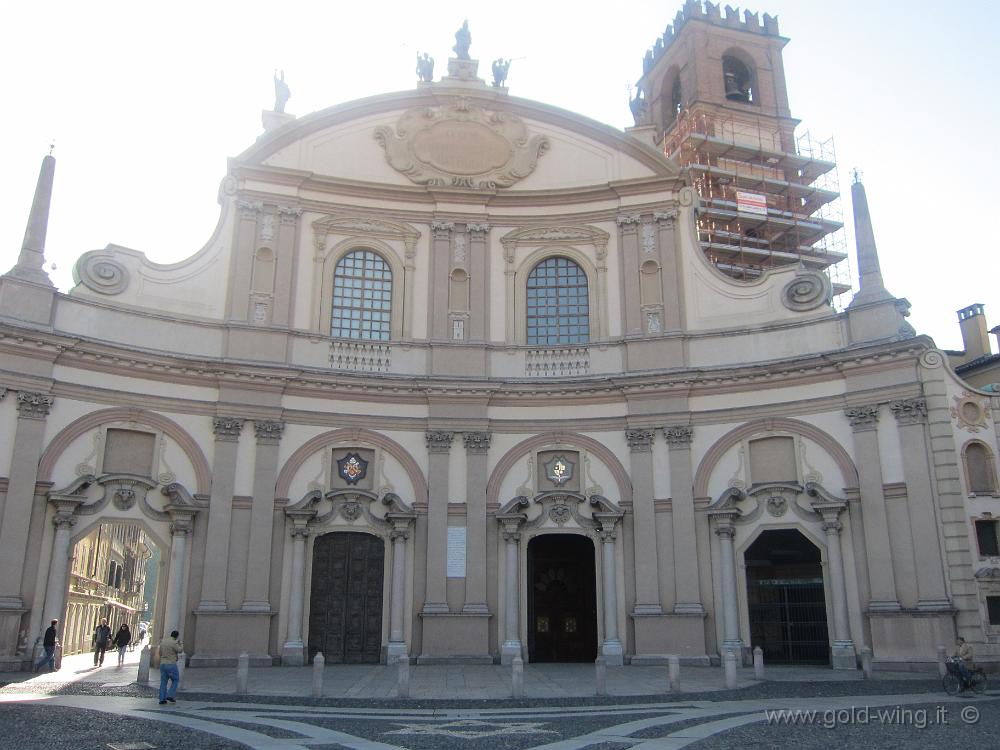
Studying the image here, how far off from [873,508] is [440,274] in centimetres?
1269

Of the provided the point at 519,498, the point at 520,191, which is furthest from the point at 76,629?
the point at 520,191

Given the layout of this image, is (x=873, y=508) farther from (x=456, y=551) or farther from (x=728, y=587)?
(x=456, y=551)

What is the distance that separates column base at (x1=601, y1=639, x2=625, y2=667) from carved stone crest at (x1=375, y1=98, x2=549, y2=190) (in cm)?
1293

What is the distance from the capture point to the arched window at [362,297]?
2514 cm

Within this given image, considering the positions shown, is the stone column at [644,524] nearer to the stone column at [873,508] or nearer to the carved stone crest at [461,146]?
the stone column at [873,508]

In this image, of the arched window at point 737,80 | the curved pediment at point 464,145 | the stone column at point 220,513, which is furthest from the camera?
the arched window at point 737,80

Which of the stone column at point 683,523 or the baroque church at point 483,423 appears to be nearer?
the baroque church at point 483,423

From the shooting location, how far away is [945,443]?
68.2 feet

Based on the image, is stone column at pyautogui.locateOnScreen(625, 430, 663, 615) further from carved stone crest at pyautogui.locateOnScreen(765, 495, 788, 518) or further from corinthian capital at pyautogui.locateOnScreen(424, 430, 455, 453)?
corinthian capital at pyautogui.locateOnScreen(424, 430, 455, 453)

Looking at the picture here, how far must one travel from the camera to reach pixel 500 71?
2784 cm

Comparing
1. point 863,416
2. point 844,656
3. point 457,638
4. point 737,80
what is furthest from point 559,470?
point 737,80

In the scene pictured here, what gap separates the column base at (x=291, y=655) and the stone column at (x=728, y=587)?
10.2m

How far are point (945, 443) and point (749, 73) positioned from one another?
2341 centimetres

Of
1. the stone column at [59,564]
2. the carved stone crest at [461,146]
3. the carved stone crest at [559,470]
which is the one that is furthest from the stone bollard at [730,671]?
the carved stone crest at [461,146]
